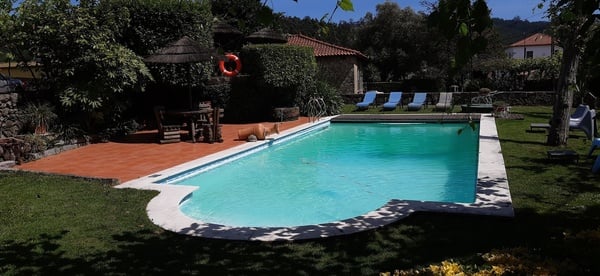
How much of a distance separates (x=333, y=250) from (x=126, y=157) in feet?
25.1

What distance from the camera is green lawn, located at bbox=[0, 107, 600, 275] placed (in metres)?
4.04

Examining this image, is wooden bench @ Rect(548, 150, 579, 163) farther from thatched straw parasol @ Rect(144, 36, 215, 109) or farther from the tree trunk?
thatched straw parasol @ Rect(144, 36, 215, 109)

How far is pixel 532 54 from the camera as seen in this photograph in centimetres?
6919

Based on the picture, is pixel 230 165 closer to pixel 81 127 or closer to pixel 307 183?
pixel 307 183

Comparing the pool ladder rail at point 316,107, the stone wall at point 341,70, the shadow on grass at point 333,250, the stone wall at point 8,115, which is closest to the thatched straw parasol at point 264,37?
the pool ladder rail at point 316,107

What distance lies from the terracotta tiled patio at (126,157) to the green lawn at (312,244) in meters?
2.24

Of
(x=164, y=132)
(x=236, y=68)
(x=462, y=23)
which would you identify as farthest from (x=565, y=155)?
(x=236, y=68)

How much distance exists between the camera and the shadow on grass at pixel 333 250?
421 cm

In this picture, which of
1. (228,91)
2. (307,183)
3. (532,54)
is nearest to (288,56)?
(228,91)

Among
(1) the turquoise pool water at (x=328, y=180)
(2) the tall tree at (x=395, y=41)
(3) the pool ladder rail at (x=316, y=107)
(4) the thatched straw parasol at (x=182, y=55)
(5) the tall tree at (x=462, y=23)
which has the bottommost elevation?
(1) the turquoise pool water at (x=328, y=180)

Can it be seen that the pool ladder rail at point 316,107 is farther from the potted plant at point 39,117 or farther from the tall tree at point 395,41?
the tall tree at point 395,41

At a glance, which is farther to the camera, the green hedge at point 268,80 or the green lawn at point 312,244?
the green hedge at point 268,80

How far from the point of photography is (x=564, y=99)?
10.3 meters

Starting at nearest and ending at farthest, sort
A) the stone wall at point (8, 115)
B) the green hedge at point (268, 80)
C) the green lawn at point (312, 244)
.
→ the green lawn at point (312, 244), the stone wall at point (8, 115), the green hedge at point (268, 80)
